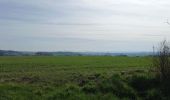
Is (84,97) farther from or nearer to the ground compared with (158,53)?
nearer to the ground

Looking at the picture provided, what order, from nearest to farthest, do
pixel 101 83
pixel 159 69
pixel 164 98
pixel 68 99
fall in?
pixel 68 99 → pixel 164 98 → pixel 101 83 → pixel 159 69

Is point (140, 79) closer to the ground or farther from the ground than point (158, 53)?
closer to the ground

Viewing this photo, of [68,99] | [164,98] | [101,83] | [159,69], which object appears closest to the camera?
[68,99]

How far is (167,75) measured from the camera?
17.9 metres

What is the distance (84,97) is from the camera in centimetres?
1527

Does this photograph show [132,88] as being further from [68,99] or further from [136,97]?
[68,99]

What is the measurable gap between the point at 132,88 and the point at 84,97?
9.88 feet

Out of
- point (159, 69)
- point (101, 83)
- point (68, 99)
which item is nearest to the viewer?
point (68, 99)

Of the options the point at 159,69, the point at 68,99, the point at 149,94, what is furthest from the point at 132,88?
the point at 68,99

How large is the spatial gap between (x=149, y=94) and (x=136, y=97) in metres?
0.68

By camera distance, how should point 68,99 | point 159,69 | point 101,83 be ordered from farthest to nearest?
point 159,69 < point 101,83 < point 68,99

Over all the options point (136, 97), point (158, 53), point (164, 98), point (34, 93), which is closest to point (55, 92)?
point (34, 93)

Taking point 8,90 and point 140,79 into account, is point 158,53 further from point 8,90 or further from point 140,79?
point 8,90

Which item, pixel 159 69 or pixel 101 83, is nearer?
pixel 101 83
